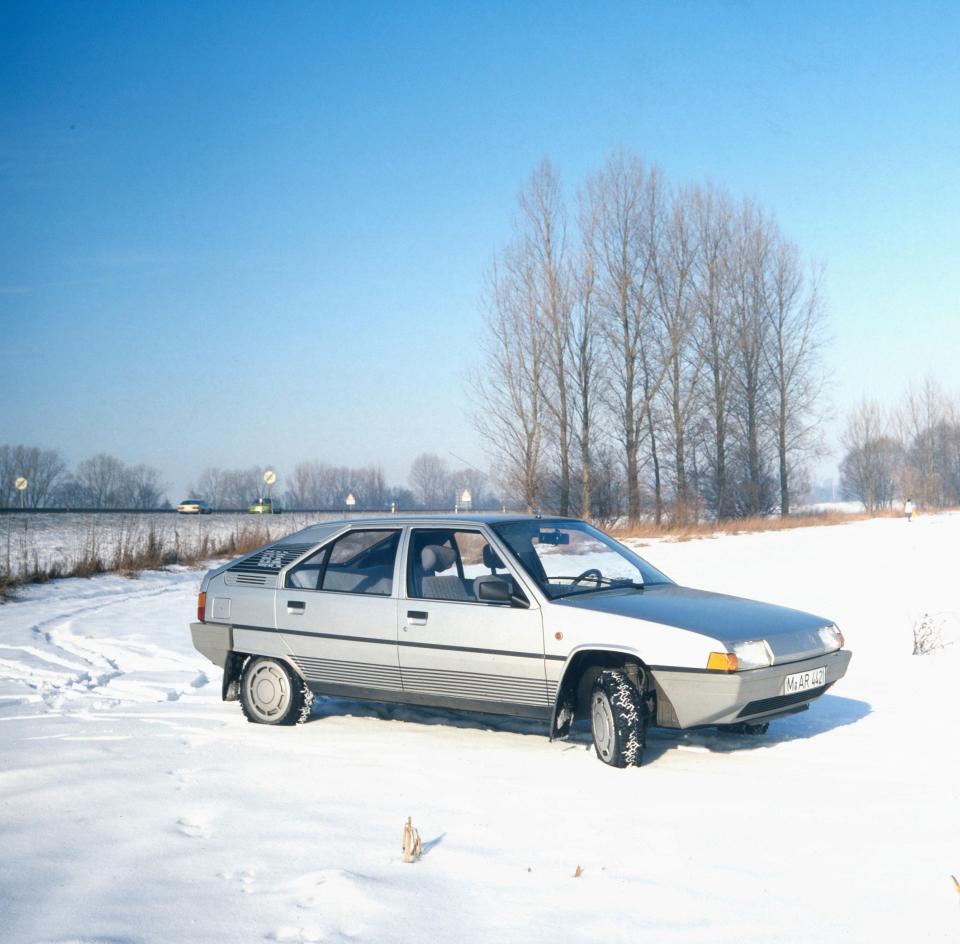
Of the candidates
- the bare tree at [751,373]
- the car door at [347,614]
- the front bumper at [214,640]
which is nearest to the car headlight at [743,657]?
the car door at [347,614]

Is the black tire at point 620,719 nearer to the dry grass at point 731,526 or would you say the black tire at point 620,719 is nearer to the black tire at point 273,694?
the black tire at point 273,694

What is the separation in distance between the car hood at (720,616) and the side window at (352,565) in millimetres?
1448

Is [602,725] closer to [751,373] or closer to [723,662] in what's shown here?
[723,662]

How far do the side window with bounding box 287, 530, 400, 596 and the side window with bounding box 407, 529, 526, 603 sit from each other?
0.21m

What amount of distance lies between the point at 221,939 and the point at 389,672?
324 centimetres

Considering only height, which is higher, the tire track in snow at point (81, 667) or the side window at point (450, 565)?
the side window at point (450, 565)

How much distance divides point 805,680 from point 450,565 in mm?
2462

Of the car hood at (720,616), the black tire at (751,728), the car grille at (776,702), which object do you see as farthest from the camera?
the black tire at (751,728)

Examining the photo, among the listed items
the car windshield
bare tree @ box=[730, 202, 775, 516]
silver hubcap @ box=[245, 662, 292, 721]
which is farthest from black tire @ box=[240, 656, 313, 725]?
bare tree @ box=[730, 202, 775, 516]

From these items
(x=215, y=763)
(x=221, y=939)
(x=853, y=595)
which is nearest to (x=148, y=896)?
(x=221, y=939)

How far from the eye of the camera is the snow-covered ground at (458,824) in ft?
12.1

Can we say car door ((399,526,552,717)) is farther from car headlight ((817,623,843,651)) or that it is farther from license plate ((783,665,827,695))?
car headlight ((817,623,843,651))

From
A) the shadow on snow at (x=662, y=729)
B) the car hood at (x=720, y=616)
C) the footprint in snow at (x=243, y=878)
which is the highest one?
the car hood at (x=720, y=616)

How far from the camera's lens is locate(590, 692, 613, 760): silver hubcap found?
19.4 feet
